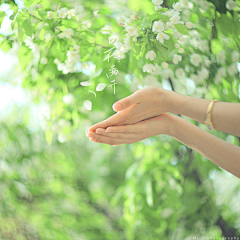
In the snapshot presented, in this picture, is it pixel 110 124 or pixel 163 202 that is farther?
pixel 163 202

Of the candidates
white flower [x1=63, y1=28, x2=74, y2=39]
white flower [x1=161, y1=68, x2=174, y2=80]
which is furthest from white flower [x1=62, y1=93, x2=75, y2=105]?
white flower [x1=161, y1=68, x2=174, y2=80]

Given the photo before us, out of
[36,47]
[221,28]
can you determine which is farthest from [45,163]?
[221,28]

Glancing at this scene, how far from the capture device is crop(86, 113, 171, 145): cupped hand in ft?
1.43

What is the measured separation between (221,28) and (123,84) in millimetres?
342

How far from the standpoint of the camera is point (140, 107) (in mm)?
445

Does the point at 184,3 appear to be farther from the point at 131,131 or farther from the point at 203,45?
the point at 131,131

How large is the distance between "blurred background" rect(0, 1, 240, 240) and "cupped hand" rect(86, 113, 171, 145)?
0.22 m

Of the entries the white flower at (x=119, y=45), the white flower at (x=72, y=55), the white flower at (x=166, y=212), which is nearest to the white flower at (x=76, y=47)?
the white flower at (x=72, y=55)

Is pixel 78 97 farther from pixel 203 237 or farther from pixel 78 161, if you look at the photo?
pixel 203 237

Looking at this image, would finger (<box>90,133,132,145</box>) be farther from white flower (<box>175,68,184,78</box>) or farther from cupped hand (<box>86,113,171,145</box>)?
white flower (<box>175,68,184,78</box>)

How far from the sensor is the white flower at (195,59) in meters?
0.63

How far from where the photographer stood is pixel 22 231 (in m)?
0.77

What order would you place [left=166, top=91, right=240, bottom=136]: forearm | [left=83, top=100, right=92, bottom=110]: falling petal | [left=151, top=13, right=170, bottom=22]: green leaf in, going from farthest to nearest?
1. [left=83, top=100, right=92, bottom=110]: falling petal
2. [left=151, top=13, right=170, bottom=22]: green leaf
3. [left=166, top=91, right=240, bottom=136]: forearm

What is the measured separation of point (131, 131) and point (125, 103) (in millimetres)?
77
